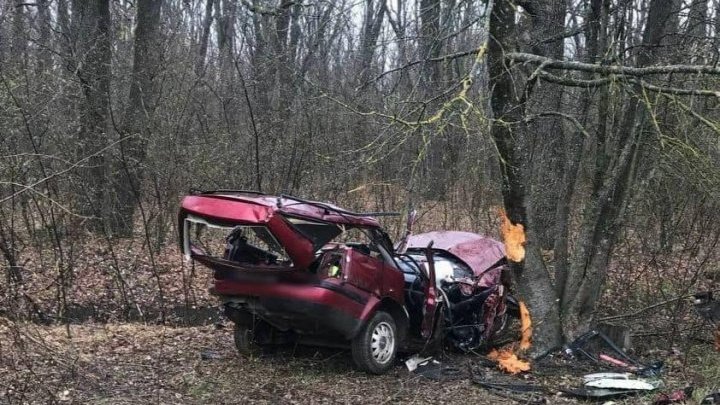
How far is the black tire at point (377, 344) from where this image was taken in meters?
7.17

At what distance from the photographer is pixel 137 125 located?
44.1 ft

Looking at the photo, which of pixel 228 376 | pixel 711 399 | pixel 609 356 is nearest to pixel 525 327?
pixel 609 356

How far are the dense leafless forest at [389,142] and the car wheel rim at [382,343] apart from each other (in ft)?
4.97

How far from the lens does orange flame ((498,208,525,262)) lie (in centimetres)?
794

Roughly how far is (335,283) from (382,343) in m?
1.01

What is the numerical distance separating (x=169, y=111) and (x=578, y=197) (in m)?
7.64

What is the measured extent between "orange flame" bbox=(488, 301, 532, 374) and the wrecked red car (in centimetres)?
26

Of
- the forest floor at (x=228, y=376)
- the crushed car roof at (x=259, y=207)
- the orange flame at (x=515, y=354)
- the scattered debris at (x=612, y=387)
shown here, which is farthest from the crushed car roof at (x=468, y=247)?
the crushed car roof at (x=259, y=207)

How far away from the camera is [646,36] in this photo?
29.5 ft

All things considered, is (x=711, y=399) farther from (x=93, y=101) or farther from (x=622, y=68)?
(x=93, y=101)

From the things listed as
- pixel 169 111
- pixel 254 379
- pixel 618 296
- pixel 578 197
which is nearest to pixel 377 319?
pixel 254 379

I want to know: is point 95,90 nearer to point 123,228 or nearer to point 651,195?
point 123,228

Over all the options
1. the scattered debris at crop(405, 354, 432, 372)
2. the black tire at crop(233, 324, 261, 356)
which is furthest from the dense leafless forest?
the black tire at crop(233, 324, 261, 356)

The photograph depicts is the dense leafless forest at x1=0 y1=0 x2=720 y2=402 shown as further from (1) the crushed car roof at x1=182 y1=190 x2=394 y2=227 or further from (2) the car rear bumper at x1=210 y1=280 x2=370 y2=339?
(2) the car rear bumper at x1=210 y1=280 x2=370 y2=339
